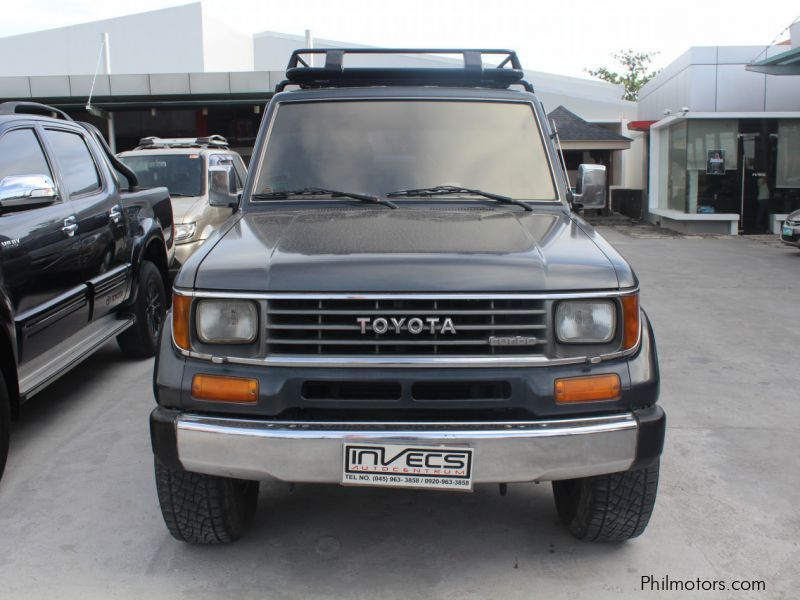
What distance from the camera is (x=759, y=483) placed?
13.3 ft

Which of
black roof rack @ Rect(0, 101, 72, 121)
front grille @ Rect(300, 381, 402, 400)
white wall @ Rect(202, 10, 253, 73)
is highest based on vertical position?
white wall @ Rect(202, 10, 253, 73)

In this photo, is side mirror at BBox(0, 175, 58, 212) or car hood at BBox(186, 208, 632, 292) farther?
side mirror at BBox(0, 175, 58, 212)

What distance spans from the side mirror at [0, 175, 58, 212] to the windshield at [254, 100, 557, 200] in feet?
4.07

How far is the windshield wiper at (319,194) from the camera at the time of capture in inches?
151

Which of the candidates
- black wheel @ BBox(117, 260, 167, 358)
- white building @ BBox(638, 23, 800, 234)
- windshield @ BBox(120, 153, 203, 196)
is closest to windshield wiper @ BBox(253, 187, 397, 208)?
black wheel @ BBox(117, 260, 167, 358)

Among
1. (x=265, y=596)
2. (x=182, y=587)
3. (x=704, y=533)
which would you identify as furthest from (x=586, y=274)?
(x=182, y=587)

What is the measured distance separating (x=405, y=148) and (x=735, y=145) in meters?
17.8

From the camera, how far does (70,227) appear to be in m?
4.95

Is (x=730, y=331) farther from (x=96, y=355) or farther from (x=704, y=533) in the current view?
(x=96, y=355)

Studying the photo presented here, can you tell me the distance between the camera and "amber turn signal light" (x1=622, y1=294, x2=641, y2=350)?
9.57ft

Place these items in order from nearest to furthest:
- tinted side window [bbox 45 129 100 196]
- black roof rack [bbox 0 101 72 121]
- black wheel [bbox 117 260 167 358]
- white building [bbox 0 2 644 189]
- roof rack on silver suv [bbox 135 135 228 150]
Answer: black roof rack [bbox 0 101 72 121], tinted side window [bbox 45 129 100 196], black wheel [bbox 117 260 167 358], roof rack on silver suv [bbox 135 135 228 150], white building [bbox 0 2 644 189]

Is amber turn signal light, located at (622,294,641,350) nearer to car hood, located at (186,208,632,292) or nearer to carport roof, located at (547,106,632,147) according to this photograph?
car hood, located at (186,208,632,292)

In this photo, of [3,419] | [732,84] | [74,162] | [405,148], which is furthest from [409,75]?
[732,84]

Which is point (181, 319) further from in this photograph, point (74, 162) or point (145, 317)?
point (145, 317)
